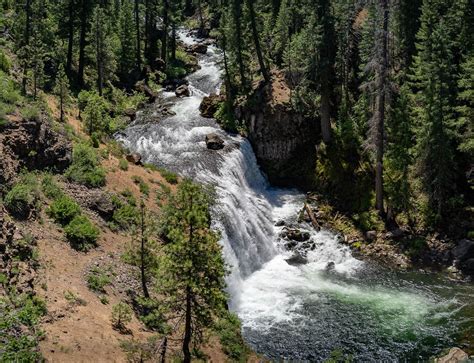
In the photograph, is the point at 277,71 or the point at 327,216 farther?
the point at 277,71

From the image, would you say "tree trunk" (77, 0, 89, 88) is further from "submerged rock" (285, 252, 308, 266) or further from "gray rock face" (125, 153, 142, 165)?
"submerged rock" (285, 252, 308, 266)

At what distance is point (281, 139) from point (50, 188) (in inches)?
968

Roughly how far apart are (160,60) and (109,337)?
52.9m

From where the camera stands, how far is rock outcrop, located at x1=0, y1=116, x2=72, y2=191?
923 inches

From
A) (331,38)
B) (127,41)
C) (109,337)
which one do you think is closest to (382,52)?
(331,38)

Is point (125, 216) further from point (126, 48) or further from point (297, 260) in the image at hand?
point (126, 48)

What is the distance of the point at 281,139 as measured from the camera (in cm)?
4419

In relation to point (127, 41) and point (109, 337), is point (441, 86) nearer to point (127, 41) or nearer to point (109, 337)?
point (109, 337)

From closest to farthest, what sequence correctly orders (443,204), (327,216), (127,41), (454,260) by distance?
(454,260)
(443,204)
(327,216)
(127,41)

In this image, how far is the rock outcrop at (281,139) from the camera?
43.7 meters

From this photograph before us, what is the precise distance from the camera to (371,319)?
26.7 m

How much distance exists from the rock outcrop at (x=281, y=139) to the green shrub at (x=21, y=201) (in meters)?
24.8

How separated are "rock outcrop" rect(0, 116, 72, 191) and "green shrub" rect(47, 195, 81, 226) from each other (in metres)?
2.38

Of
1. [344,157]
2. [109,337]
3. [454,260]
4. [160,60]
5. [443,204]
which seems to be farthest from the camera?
[160,60]
